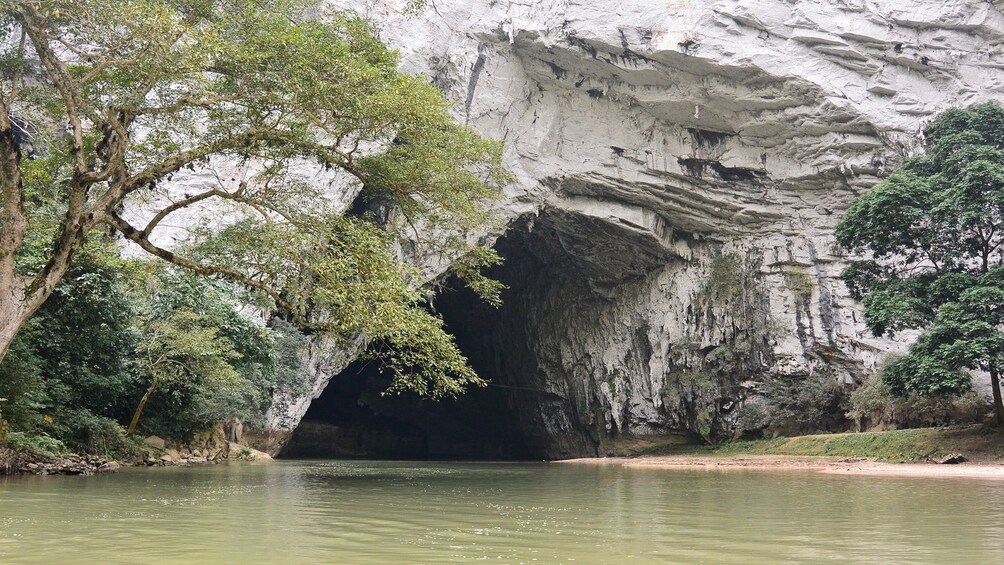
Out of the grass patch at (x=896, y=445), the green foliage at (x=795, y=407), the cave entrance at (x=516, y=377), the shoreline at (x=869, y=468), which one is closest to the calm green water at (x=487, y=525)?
the shoreline at (x=869, y=468)

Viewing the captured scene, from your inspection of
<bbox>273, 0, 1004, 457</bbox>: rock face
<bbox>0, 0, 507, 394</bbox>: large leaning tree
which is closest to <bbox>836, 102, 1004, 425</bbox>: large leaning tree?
<bbox>273, 0, 1004, 457</bbox>: rock face

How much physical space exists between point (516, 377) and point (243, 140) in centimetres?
2683

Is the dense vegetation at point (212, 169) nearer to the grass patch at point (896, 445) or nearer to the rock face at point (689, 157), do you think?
the grass patch at point (896, 445)

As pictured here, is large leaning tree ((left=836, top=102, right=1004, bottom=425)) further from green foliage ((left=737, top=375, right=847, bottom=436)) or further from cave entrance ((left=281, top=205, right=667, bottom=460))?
cave entrance ((left=281, top=205, right=667, bottom=460))

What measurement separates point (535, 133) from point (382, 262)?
727 inches

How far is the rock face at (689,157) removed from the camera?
82.9 ft

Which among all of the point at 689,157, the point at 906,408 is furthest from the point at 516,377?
the point at 906,408

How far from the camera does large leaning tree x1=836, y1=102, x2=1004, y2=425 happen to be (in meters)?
17.4

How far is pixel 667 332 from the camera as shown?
31062 mm

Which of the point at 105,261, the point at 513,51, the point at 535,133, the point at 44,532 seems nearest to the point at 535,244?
the point at 535,133

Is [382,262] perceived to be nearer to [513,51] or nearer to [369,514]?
[369,514]

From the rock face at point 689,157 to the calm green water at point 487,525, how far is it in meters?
18.2

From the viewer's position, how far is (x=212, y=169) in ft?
35.3

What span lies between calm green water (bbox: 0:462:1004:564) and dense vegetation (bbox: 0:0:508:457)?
234cm
